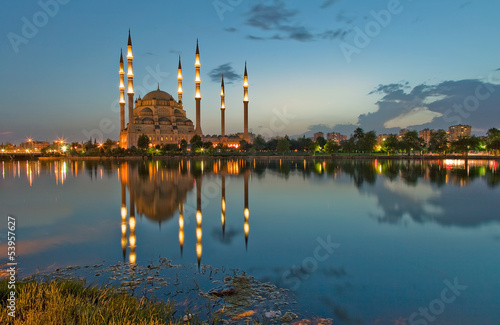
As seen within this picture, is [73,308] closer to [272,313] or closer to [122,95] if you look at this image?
[272,313]

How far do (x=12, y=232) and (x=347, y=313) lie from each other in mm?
9063

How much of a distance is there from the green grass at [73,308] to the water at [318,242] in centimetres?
214

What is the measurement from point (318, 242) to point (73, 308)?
227 inches

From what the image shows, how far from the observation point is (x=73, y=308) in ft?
11.9

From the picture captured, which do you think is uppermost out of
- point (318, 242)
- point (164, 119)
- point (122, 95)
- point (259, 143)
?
point (122, 95)

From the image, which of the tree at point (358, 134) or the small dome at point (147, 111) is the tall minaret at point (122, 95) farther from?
the tree at point (358, 134)

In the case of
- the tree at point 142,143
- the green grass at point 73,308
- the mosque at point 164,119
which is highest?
the mosque at point 164,119

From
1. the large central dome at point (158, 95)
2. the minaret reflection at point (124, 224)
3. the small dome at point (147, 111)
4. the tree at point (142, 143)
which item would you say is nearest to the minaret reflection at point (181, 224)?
the minaret reflection at point (124, 224)

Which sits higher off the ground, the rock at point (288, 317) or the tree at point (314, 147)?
the tree at point (314, 147)

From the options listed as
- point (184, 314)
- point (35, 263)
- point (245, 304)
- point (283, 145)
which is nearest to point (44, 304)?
point (184, 314)

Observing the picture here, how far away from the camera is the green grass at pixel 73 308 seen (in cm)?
336

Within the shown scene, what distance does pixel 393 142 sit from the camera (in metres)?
69.1

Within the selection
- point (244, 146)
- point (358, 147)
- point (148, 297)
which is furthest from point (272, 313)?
point (244, 146)

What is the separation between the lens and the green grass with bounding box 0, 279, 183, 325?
3.36m
